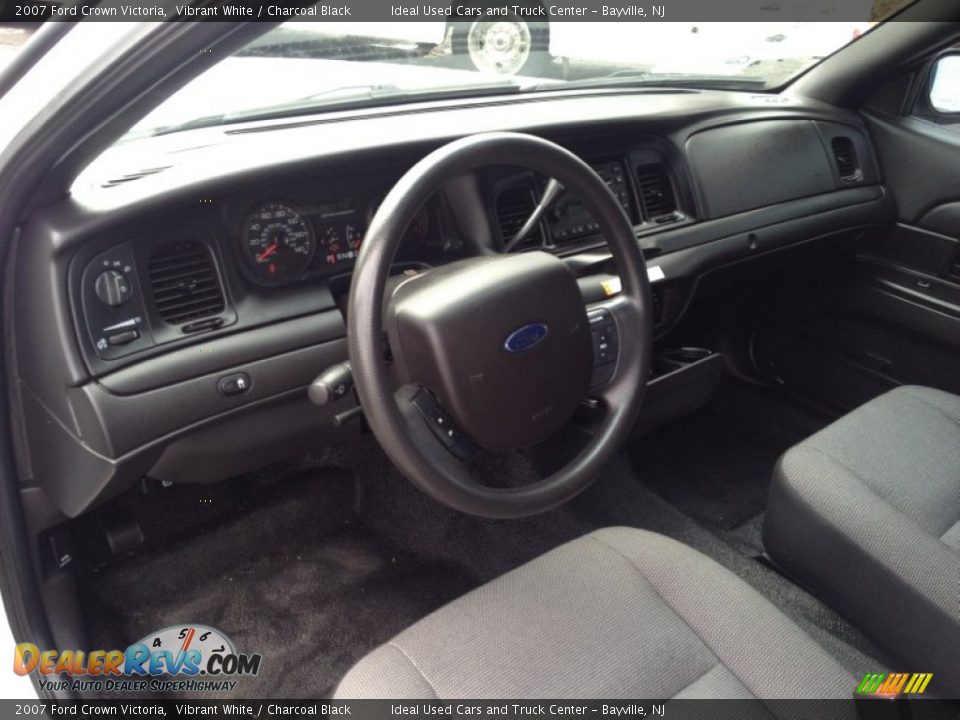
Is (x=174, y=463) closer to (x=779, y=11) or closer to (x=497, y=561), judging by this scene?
(x=497, y=561)

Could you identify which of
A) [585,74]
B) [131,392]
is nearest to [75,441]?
[131,392]

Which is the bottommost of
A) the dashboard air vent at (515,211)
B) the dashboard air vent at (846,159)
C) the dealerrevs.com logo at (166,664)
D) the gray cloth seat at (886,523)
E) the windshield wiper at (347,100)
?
the dealerrevs.com logo at (166,664)

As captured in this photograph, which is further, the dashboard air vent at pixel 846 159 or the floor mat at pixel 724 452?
the dashboard air vent at pixel 846 159

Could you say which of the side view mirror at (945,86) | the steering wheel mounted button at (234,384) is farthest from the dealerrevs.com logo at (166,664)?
the side view mirror at (945,86)

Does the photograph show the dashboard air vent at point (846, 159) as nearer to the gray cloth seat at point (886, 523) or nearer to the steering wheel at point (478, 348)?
the gray cloth seat at point (886, 523)

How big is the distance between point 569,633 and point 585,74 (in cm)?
163

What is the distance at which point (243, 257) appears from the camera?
1.42 meters

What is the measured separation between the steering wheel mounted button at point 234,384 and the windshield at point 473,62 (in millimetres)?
492

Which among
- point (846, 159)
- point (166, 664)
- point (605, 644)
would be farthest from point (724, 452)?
point (166, 664)

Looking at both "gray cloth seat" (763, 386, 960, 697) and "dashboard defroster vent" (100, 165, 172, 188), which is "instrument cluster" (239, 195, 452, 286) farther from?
"gray cloth seat" (763, 386, 960, 697)

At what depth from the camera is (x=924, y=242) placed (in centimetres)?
231

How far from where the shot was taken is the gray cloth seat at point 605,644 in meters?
1.06

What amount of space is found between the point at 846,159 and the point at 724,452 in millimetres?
1021

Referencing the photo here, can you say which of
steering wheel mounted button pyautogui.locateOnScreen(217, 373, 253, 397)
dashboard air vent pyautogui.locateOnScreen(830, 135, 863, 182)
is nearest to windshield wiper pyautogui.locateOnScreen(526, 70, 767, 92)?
dashboard air vent pyautogui.locateOnScreen(830, 135, 863, 182)
